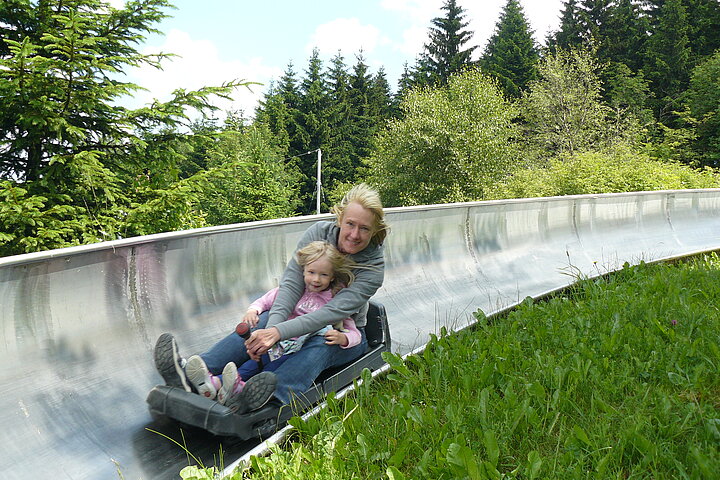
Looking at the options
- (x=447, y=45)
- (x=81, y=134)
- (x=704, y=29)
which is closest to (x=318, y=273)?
(x=81, y=134)

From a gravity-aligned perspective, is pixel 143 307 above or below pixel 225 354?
above

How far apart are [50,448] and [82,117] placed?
6.84 metres

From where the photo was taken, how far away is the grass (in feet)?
7.54

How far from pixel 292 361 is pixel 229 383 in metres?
0.36

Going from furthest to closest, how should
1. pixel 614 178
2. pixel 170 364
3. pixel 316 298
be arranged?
pixel 614 178
pixel 316 298
pixel 170 364

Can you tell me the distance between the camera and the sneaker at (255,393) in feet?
8.22

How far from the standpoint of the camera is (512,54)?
45438 millimetres

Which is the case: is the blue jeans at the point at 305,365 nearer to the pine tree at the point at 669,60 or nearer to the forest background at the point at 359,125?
the forest background at the point at 359,125

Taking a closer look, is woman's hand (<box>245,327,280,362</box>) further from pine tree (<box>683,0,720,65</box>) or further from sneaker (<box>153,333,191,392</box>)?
pine tree (<box>683,0,720,65</box>)

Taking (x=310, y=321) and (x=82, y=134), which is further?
(x=82, y=134)

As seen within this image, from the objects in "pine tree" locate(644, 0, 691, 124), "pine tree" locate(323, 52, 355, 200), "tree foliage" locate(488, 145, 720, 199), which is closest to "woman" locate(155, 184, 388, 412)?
"tree foliage" locate(488, 145, 720, 199)

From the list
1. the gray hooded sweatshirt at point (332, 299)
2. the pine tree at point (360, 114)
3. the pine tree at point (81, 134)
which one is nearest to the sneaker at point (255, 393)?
the gray hooded sweatshirt at point (332, 299)

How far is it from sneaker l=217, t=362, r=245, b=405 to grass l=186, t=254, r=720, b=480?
1.04 ft

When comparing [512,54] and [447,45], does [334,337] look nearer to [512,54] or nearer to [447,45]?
[512,54]
